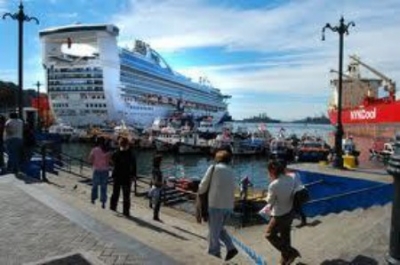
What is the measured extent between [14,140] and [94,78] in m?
84.5

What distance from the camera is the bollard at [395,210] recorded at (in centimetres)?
473

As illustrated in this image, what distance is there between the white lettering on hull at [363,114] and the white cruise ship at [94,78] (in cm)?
5029

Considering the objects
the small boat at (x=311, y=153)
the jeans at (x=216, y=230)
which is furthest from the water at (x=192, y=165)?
the jeans at (x=216, y=230)

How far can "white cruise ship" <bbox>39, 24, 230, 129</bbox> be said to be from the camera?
327 feet

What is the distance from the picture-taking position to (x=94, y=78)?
99.8 meters

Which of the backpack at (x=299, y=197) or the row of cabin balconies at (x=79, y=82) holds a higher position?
the row of cabin balconies at (x=79, y=82)

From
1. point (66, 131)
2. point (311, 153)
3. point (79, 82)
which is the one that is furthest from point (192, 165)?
point (79, 82)

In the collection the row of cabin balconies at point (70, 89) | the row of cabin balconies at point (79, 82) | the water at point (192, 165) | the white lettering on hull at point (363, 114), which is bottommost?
the water at point (192, 165)

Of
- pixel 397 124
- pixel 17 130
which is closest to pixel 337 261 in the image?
pixel 17 130

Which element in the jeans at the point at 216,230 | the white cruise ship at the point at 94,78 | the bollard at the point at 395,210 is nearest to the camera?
the bollard at the point at 395,210

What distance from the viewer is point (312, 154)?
5572 cm

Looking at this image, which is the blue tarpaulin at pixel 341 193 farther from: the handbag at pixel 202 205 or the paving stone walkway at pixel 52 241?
the paving stone walkway at pixel 52 241

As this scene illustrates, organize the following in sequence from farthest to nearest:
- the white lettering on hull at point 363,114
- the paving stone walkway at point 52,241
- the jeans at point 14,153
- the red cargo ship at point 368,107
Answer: the white lettering on hull at point 363,114 < the red cargo ship at point 368,107 < the jeans at point 14,153 < the paving stone walkway at point 52,241

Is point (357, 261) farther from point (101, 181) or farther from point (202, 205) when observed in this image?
point (101, 181)
